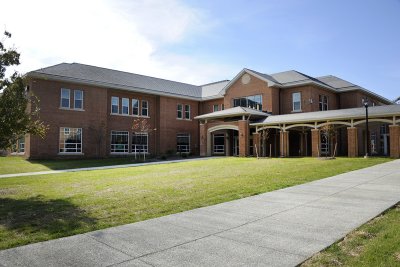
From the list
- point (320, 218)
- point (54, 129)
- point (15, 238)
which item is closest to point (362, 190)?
point (320, 218)

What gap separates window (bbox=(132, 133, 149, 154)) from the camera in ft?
117

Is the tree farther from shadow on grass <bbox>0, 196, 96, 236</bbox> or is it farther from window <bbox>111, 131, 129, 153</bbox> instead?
window <bbox>111, 131, 129, 153</bbox>

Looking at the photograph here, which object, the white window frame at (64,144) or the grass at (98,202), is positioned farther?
the white window frame at (64,144)

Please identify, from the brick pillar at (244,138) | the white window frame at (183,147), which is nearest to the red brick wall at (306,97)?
the brick pillar at (244,138)

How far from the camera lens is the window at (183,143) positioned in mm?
39662

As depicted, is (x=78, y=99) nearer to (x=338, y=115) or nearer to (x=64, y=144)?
(x=64, y=144)

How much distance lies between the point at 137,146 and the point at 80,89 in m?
8.36

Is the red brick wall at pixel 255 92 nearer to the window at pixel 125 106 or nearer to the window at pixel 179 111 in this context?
the window at pixel 179 111

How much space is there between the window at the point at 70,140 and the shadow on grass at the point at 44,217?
21568 millimetres

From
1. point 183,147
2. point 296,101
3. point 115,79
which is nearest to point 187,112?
point 183,147

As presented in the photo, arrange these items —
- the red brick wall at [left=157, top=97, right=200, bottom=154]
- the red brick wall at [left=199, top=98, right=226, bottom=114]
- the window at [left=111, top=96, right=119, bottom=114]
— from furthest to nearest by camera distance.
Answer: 1. the red brick wall at [left=199, top=98, right=226, bottom=114]
2. the red brick wall at [left=157, top=97, right=200, bottom=154]
3. the window at [left=111, top=96, right=119, bottom=114]

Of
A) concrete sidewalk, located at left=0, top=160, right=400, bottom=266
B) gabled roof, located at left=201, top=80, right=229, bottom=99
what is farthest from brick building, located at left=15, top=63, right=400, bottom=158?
concrete sidewalk, located at left=0, top=160, right=400, bottom=266

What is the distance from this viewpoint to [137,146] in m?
35.8

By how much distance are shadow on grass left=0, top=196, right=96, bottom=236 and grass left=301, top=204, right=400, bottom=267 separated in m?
4.29
